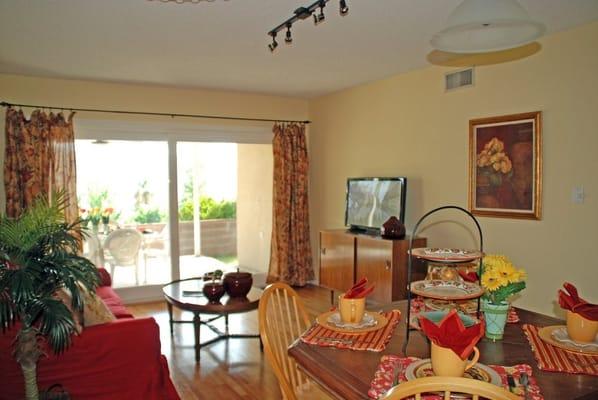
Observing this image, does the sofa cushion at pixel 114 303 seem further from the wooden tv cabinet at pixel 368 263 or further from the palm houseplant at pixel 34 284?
the wooden tv cabinet at pixel 368 263

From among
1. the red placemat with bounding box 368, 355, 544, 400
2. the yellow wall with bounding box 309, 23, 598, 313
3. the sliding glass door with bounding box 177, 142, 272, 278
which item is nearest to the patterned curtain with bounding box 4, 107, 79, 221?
the sliding glass door with bounding box 177, 142, 272, 278

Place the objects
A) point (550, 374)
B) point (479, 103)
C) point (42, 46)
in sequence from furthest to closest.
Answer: point (479, 103), point (42, 46), point (550, 374)

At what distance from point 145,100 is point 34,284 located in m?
3.48

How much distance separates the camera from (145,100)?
17.5ft

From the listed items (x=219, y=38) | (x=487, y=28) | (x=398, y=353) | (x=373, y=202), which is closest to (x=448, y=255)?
(x=398, y=353)

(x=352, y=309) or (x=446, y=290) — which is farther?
(x=352, y=309)

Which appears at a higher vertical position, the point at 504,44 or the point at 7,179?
the point at 504,44

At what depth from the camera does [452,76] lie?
4.20 metres

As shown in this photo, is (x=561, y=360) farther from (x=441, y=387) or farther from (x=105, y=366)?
(x=105, y=366)

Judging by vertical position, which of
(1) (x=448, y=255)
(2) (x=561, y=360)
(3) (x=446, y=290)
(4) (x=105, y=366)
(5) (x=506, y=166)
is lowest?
(4) (x=105, y=366)

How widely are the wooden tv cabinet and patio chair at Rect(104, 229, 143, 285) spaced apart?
2.23 metres

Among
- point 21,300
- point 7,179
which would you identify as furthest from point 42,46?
point 21,300

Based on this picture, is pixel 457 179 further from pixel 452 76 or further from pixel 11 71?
pixel 11 71

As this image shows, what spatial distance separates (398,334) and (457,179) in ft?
9.13
